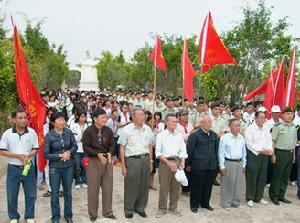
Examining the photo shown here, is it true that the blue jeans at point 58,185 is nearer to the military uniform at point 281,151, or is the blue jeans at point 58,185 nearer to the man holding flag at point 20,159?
the man holding flag at point 20,159

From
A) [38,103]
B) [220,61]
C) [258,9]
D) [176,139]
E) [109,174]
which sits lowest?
[109,174]

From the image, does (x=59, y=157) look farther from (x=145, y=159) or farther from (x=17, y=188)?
(x=145, y=159)

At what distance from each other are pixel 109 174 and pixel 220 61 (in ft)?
11.9

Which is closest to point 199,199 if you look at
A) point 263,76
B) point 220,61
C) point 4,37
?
point 220,61

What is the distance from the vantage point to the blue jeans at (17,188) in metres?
5.60

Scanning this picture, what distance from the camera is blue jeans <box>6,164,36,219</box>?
5.60 meters

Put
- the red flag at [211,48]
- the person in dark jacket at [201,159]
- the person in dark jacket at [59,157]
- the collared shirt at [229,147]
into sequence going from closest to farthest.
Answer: the person in dark jacket at [59,157] < the person in dark jacket at [201,159] < the collared shirt at [229,147] < the red flag at [211,48]

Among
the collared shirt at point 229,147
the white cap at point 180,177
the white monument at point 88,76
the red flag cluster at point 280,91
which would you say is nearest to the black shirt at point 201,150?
the collared shirt at point 229,147

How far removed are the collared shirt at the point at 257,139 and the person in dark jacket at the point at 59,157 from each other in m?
3.26

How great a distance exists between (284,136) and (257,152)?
2.19 feet

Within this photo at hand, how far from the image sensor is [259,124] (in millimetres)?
7203

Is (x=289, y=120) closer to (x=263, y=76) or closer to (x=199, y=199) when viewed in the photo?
(x=199, y=199)

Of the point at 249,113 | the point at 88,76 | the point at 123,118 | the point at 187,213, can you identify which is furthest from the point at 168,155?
the point at 88,76

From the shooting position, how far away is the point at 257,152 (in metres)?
7.18
